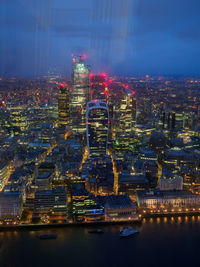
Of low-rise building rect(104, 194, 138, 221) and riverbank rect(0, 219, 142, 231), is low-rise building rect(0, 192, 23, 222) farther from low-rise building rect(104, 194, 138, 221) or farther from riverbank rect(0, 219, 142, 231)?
low-rise building rect(104, 194, 138, 221)

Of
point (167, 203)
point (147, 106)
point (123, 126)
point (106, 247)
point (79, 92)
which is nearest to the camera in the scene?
point (106, 247)

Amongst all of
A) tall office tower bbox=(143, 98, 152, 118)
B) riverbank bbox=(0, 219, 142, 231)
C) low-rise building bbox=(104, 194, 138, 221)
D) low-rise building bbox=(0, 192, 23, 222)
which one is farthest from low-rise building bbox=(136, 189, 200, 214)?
tall office tower bbox=(143, 98, 152, 118)

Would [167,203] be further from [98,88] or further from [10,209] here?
[98,88]

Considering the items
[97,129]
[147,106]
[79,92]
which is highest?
[79,92]

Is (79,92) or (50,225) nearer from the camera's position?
(50,225)

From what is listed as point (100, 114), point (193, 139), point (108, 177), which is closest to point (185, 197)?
point (108, 177)

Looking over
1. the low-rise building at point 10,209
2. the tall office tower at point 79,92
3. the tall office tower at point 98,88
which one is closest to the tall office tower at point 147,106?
the tall office tower at point 98,88

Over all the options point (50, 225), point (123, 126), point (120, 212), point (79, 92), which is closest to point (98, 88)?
point (79, 92)
